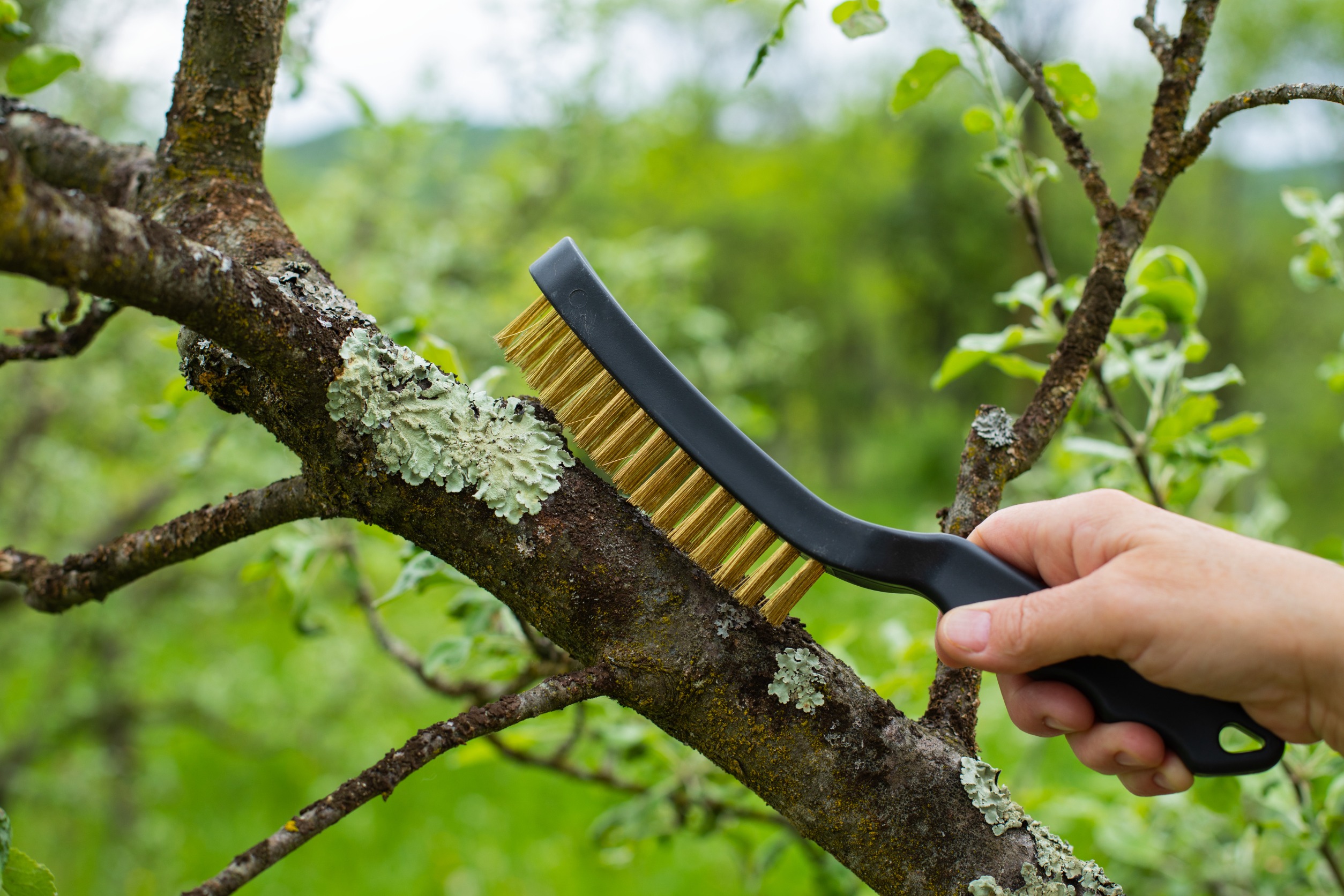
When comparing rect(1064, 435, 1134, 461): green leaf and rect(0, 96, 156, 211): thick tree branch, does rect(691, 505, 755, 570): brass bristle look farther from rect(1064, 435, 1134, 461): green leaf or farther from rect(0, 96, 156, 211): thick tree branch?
rect(0, 96, 156, 211): thick tree branch

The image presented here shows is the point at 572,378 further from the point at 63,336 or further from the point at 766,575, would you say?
the point at 63,336

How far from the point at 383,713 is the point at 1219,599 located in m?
5.73

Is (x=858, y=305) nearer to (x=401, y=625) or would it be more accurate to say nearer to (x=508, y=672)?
(x=401, y=625)

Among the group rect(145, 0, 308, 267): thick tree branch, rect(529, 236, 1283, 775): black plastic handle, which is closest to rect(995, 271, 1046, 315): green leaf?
rect(529, 236, 1283, 775): black plastic handle

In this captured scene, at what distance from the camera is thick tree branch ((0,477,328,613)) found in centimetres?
114

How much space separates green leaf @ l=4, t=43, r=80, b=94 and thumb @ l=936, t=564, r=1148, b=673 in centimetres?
148

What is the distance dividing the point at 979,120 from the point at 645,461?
3.11 ft

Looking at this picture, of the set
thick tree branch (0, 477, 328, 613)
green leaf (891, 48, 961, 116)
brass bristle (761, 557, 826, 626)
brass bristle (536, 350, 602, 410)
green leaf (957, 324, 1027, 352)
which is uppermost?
green leaf (891, 48, 961, 116)

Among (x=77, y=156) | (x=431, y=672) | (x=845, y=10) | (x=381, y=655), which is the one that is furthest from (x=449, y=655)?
(x=381, y=655)

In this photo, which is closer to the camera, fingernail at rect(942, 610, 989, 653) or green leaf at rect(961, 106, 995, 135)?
fingernail at rect(942, 610, 989, 653)

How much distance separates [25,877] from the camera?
0.97 m

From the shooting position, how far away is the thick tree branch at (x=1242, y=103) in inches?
42.3

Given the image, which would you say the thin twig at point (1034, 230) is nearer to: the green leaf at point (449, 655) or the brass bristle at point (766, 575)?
the brass bristle at point (766, 575)

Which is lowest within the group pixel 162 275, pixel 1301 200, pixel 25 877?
pixel 25 877
